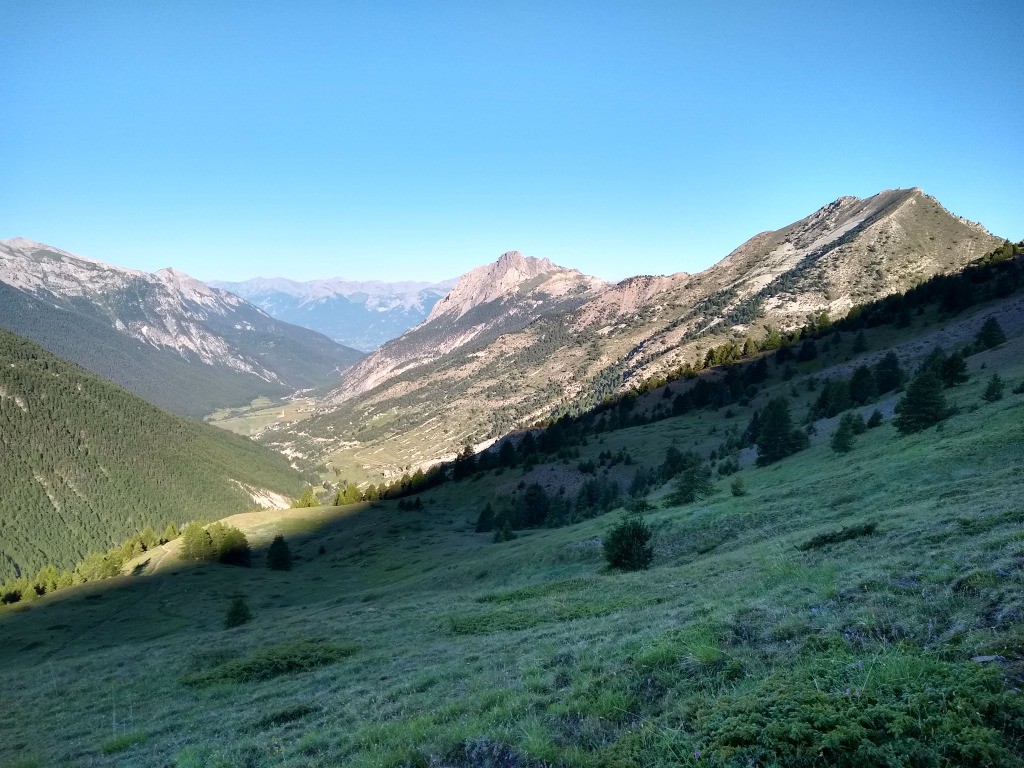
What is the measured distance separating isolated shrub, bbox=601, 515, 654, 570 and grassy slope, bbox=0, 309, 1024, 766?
5.27 ft

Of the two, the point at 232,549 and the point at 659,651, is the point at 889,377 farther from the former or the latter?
the point at 232,549

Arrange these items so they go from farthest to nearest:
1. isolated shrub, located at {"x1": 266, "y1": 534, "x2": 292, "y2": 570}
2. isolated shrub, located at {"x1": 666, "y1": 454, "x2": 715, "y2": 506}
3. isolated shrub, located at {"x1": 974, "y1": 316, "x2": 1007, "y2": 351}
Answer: isolated shrub, located at {"x1": 266, "y1": 534, "x2": 292, "y2": 570}, isolated shrub, located at {"x1": 974, "y1": 316, "x2": 1007, "y2": 351}, isolated shrub, located at {"x1": 666, "y1": 454, "x2": 715, "y2": 506}

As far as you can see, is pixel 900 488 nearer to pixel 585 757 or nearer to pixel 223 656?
pixel 585 757

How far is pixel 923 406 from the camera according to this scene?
44.0 meters

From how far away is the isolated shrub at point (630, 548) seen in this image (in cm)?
3312

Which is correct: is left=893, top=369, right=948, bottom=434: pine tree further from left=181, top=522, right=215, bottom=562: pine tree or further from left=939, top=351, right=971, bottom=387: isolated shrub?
left=181, top=522, right=215, bottom=562: pine tree

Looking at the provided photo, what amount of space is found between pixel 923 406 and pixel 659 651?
46892 mm

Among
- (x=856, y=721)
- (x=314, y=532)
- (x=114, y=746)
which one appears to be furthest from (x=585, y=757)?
(x=314, y=532)

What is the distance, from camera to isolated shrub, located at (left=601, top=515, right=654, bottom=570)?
33.1 m

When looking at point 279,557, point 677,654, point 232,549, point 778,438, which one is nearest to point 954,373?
point 778,438

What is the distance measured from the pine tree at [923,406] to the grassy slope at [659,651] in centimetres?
199

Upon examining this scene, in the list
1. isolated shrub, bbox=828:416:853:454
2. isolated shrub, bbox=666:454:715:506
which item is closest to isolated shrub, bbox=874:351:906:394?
isolated shrub, bbox=828:416:853:454

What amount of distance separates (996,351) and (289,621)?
93524 mm

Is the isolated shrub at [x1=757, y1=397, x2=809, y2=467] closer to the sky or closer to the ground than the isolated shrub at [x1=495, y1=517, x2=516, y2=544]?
closer to the sky
